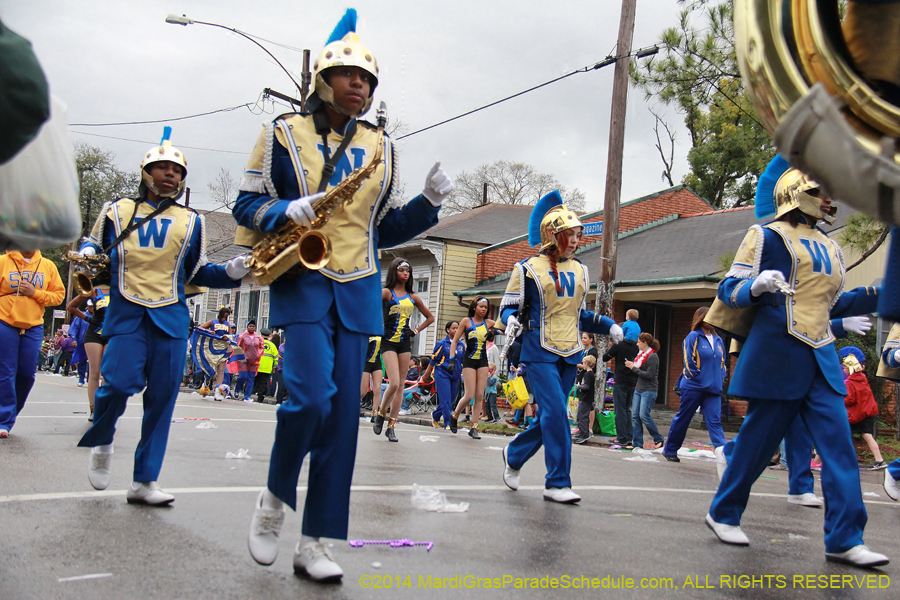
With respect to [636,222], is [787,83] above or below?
below

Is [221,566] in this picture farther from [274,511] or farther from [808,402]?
[808,402]

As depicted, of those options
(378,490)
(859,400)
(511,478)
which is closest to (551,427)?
(511,478)

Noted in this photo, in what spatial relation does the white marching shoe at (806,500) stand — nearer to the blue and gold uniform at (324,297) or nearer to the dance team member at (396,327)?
the blue and gold uniform at (324,297)

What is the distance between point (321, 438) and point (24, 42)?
2028 millimetres

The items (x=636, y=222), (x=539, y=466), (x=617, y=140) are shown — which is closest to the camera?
(x=539, y=466)

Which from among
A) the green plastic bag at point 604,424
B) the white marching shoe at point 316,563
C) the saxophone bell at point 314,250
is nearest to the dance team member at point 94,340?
the saxophone bell at point 314,250

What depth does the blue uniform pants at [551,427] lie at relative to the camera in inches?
232

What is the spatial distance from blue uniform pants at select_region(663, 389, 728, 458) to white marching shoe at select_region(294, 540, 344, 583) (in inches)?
319

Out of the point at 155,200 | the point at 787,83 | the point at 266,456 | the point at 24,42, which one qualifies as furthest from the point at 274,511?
the point at 266,456

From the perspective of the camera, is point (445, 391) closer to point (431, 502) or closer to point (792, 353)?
point (431, 502)

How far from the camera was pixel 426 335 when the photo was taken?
2950cm

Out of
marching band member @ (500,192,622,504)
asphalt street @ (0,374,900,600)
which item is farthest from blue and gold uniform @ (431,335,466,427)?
marching band member @ (500,192,622,504)

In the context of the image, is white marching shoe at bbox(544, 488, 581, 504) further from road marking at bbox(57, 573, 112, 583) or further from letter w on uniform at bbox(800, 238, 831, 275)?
road marking at bbox(57, 573, 112, 583)

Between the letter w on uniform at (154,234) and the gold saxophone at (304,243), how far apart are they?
172cm
